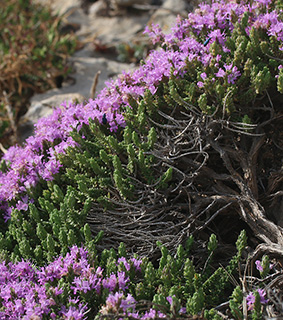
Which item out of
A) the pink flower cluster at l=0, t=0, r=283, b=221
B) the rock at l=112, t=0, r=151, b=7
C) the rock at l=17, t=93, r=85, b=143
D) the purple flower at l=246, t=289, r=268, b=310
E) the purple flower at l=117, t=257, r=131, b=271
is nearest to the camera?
the purple flower at l=246, t=289, r=268, b=310

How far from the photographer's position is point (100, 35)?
24.5 ft

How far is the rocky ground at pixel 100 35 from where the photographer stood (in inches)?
217

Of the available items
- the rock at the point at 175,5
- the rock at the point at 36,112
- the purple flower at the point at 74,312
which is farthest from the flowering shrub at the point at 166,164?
the rock at the point at 175,5

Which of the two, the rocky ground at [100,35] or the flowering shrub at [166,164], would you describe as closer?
the flowering shrub at [166,164]

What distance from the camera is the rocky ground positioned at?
551 centimetres

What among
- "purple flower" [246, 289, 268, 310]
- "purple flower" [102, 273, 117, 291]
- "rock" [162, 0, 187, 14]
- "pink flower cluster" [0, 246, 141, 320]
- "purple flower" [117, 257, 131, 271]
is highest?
"rock" [162, 0, 187, 14]

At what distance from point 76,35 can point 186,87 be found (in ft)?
14.8

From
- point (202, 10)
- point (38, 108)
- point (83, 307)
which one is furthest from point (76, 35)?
point (83, 307)

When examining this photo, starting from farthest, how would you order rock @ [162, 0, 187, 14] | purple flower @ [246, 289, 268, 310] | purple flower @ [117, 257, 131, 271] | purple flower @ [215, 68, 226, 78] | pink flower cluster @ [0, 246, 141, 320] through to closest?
rock @ [162, 0, 187, 14] → purple flower @ [215, 68, 226, 78] → purple flower @ [117, 257, 131, 271] → pink flower cluster @ [0, 246, 141, 320] → purple flower @ [246, 289, 268, 310]

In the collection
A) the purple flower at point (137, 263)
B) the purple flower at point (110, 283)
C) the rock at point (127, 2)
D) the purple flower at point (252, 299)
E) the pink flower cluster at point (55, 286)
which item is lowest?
the purple flower at point (252, 299)

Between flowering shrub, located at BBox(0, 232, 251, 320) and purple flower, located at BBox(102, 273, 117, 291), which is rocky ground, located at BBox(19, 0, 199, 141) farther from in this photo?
purple flower, located at BBox(102, 273, 117, 291)

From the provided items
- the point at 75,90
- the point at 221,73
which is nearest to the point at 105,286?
the point at 221,73

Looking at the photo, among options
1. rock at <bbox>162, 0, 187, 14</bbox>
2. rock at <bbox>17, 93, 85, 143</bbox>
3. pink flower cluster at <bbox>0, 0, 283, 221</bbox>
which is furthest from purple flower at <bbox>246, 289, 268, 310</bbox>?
rock at <bbox>162, 0, 187, 14</bbox>

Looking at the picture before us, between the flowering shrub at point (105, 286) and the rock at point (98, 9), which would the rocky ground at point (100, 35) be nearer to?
the rock at point (98, 9)
